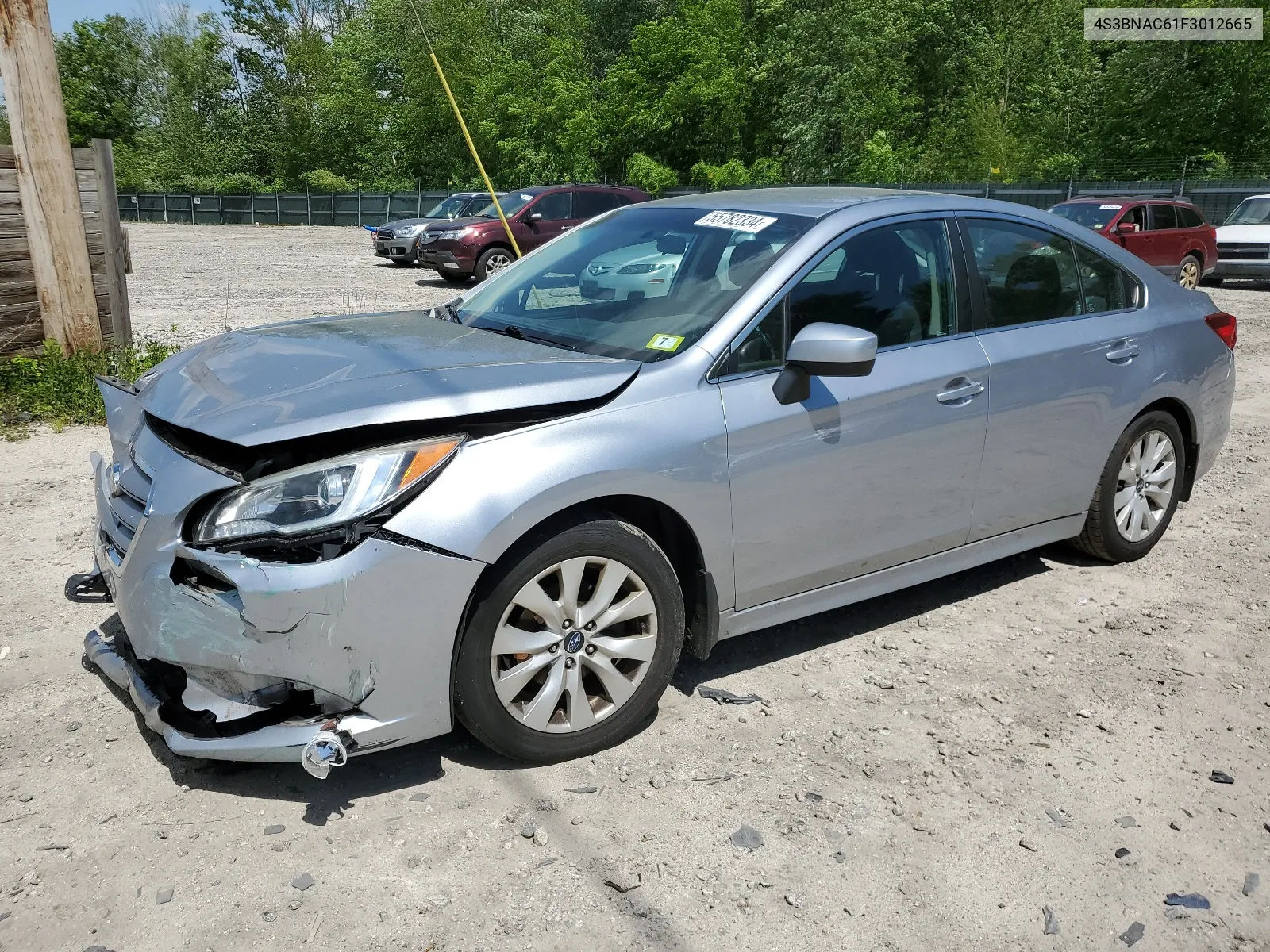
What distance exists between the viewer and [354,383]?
309cm

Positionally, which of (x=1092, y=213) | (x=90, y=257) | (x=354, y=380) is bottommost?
(x=354, y=380)

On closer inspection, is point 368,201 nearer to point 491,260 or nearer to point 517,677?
point 491,260

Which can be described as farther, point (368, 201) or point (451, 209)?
point (368, 201)

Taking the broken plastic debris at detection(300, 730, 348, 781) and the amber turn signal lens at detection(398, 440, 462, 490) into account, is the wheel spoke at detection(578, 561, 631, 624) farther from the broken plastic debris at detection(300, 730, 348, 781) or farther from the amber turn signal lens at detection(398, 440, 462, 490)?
the broken plastic debris at detection(300, 730, 348, 781)

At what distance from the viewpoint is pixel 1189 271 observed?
1820 centimetres

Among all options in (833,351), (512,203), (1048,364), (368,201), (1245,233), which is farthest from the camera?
(368,201)

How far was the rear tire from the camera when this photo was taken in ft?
59.1

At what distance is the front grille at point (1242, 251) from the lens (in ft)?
60.8

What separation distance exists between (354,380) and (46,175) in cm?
572

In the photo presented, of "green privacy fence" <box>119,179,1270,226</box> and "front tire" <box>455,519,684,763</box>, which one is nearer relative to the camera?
"front tire" <box>455,519,684,763</box>

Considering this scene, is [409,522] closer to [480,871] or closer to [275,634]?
[275,634]

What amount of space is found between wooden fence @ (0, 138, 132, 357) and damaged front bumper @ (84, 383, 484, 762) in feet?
17.7

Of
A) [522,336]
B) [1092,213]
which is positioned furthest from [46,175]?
[1092,213]

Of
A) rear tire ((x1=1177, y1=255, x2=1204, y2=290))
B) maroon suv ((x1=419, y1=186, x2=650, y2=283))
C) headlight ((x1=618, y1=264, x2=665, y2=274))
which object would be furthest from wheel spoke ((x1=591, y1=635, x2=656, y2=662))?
rear tire ((x1=1177, y1=255, x2=1204, y2=290))
